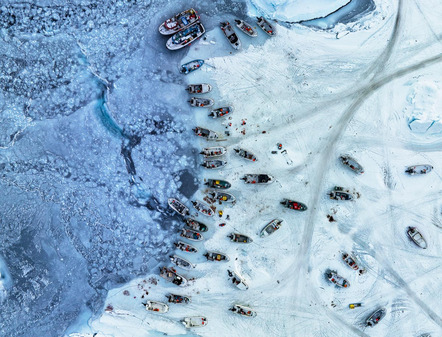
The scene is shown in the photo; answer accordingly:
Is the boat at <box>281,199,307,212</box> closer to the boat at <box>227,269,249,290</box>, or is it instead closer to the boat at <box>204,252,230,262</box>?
the boat at <box>204,252,230,262</box>

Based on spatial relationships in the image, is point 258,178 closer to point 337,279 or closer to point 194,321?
point 337,279

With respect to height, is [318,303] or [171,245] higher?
[171,245]

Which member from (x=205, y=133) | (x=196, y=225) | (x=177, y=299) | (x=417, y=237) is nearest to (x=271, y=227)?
(x=196, y=225)

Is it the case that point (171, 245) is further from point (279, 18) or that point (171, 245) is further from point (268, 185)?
point (279, 18)

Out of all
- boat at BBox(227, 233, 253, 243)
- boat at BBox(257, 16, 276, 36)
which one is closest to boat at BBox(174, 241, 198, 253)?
boat at BBox(227, 233, 253, 243)

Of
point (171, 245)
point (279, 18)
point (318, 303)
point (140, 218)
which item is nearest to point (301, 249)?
point (318, 303)

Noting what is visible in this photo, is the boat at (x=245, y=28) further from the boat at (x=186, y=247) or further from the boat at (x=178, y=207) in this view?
the boat at (x=186, y=247)
